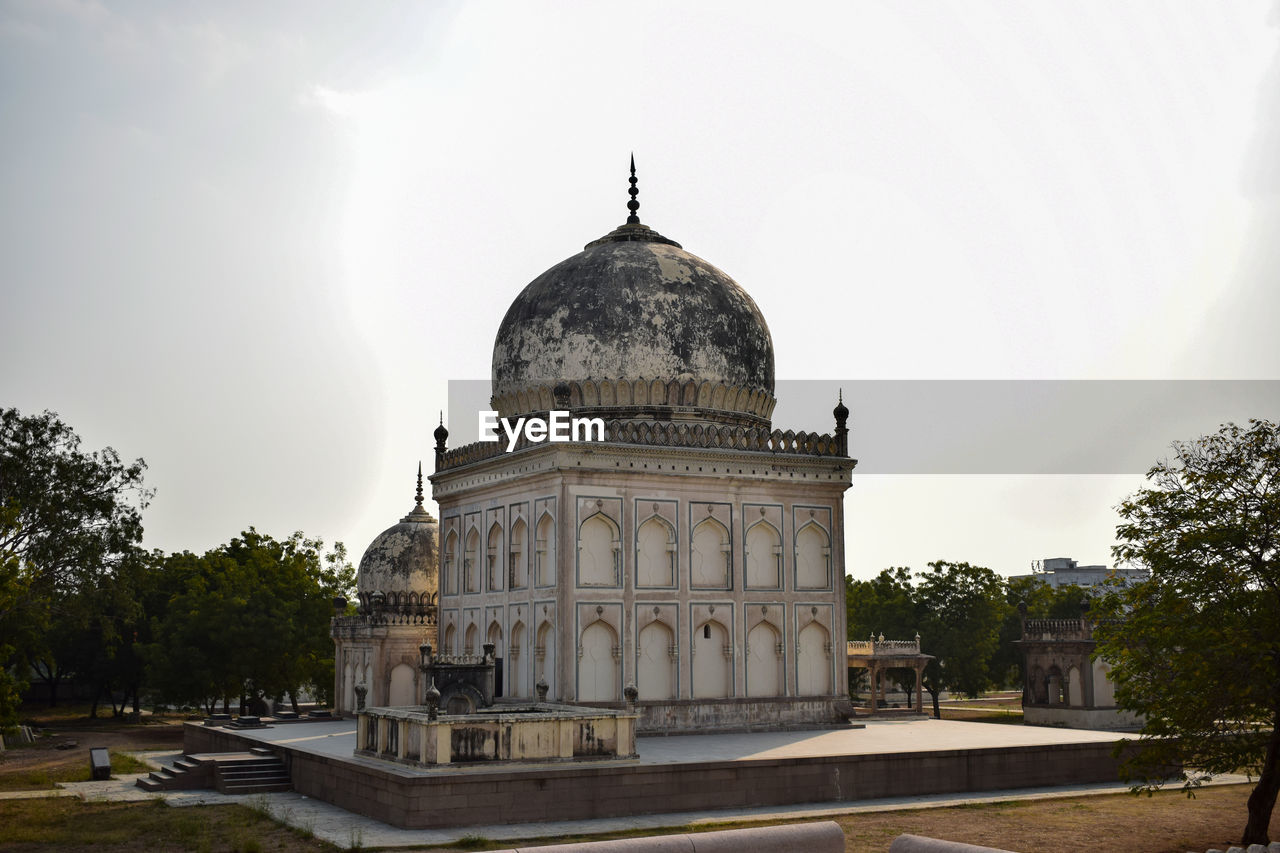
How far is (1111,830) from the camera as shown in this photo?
18.3 m

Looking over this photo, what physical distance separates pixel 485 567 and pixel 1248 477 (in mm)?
16464

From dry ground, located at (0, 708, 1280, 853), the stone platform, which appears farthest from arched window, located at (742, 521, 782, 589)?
dry ground, located at (0, 708, 1280, 853)

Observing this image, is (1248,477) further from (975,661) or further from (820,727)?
(975,661)

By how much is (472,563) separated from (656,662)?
18.4 feet

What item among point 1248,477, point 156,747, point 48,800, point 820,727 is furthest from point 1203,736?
point 156,747

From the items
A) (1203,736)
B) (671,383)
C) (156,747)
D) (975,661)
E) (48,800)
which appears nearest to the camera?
(1203,736)

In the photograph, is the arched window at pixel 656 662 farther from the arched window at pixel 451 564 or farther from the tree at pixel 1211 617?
the tree at pixel 1211 617

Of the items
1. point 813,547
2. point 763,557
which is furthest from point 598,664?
point 813,547

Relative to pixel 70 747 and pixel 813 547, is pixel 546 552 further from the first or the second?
pixel 70 747

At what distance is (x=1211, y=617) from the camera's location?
16734 millimetres

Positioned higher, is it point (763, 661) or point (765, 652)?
point (765, 652)

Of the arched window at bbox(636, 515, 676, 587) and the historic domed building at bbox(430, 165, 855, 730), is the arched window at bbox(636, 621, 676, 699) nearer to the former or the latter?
the historic domed building at bbox(430, 165, 855, 730)

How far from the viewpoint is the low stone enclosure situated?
A: 18.8 meters

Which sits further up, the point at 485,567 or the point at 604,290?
the point at 604,290
